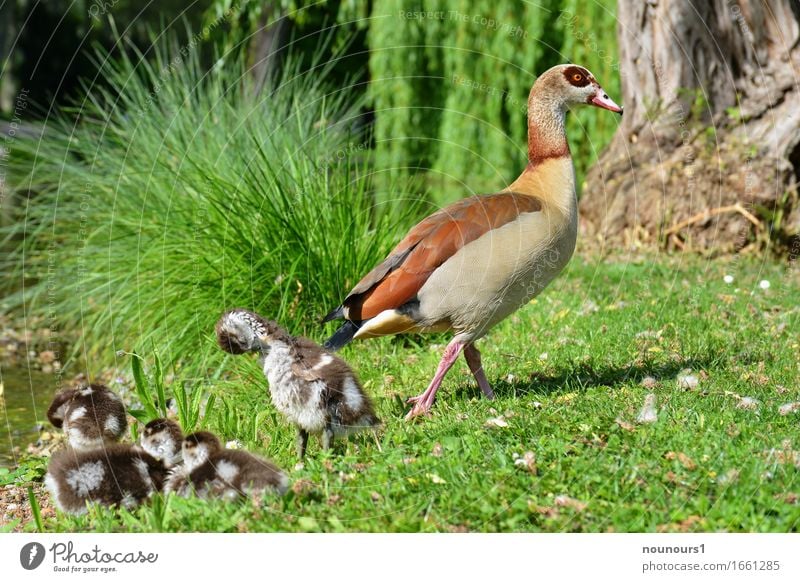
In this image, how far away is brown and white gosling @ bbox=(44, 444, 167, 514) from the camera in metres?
4.26

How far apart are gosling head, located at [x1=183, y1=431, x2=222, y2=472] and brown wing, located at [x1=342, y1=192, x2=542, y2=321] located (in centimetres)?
113

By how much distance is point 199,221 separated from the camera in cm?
719

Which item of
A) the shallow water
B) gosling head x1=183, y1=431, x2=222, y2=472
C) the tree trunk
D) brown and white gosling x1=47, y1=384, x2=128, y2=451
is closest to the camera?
gosling head x1=183, y1=431, x2=222, y2=472

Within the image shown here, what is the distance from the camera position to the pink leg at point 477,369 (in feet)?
16.7

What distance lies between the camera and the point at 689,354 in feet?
18.7

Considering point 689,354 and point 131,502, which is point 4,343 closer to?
point 131,502

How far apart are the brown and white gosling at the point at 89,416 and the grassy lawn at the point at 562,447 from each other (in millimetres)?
628

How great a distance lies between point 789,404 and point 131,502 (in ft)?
10.2

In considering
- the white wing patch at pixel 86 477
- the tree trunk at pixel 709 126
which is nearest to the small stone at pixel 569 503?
the white wing patch at pixel 86 477

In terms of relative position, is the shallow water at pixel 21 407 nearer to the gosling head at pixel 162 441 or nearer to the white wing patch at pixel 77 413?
the white wing patch at pixel 77 413

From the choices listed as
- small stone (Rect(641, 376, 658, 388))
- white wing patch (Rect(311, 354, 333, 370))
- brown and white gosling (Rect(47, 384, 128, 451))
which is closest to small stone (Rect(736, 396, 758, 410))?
small stone (Rect(641, 376, 658, 388))

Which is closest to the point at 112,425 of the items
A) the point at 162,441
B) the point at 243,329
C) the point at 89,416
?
the point at 89,416

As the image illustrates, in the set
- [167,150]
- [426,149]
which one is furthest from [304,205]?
[426,149]

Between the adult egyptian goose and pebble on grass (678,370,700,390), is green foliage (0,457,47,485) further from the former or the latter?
pebble on grass (678,370,700,390)
